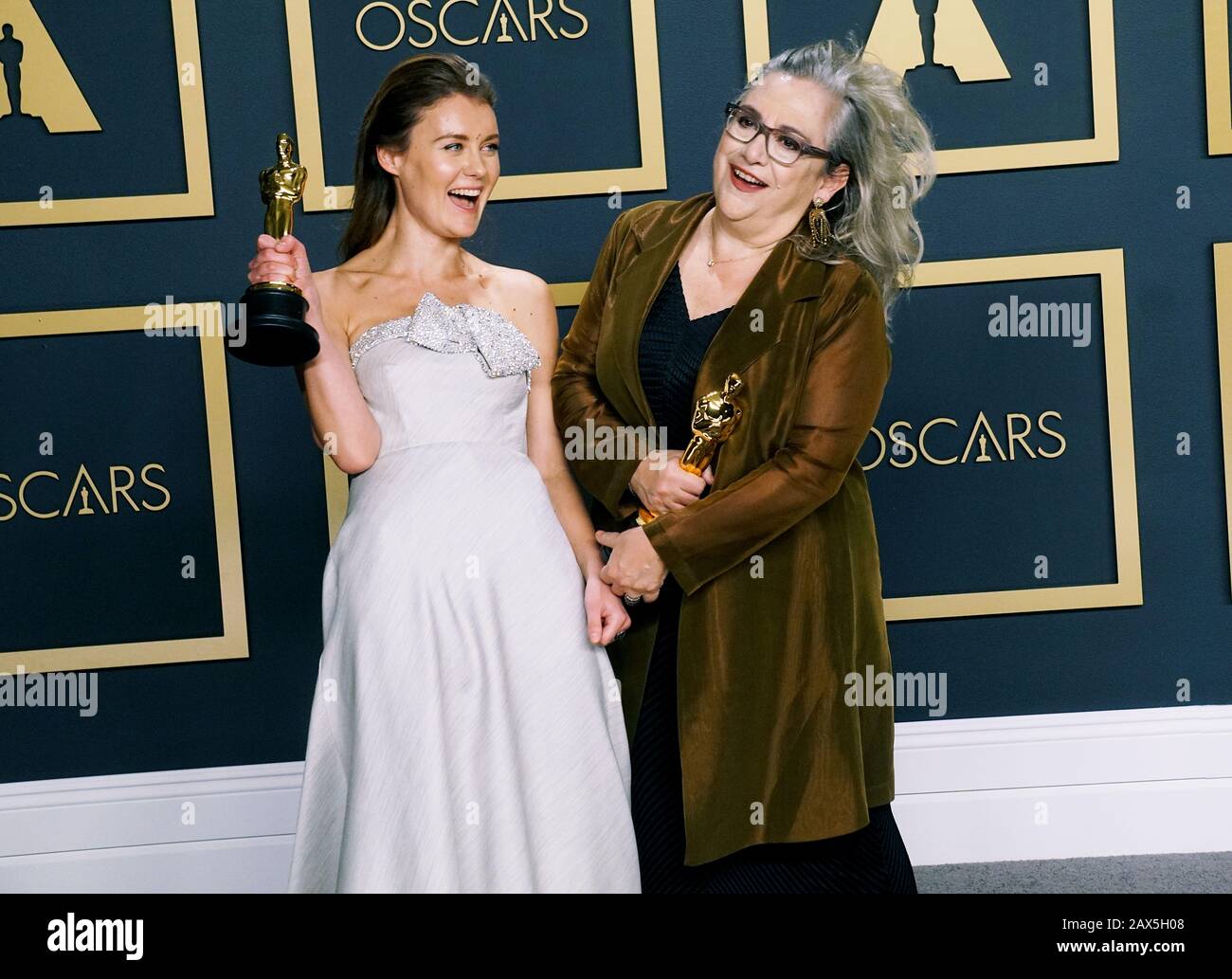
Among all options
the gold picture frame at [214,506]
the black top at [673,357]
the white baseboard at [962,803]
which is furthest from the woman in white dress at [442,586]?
the white baseboard at [962,803]

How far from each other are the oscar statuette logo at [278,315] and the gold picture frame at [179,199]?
4.36 feet

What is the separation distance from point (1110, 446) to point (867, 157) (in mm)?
1600

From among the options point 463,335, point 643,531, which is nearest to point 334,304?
point 463,335

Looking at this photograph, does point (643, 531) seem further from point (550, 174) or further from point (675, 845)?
point (550, 174)

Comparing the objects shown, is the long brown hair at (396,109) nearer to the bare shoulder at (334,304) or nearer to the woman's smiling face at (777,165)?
the bare shoulder at (334,304)

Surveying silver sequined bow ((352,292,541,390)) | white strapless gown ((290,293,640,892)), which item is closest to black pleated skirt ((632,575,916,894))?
white strapless gown ((290,293,640,892))

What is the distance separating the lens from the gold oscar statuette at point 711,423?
7.33ft

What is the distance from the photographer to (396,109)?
2.35 meters

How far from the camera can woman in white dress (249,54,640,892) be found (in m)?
2.11

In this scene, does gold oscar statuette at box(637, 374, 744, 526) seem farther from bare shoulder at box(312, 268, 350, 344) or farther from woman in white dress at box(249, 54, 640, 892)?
bare shoulder at box(312, 268, 350, 344)

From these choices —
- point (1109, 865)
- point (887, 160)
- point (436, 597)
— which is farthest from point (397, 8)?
point (1109, 865)

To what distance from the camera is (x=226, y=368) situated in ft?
11.2

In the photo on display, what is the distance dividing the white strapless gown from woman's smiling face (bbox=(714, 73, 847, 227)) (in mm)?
563

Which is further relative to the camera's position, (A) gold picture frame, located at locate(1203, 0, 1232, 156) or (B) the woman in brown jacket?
(A) gold picture frame, located at locate(1203, 0, 1232, 156)
